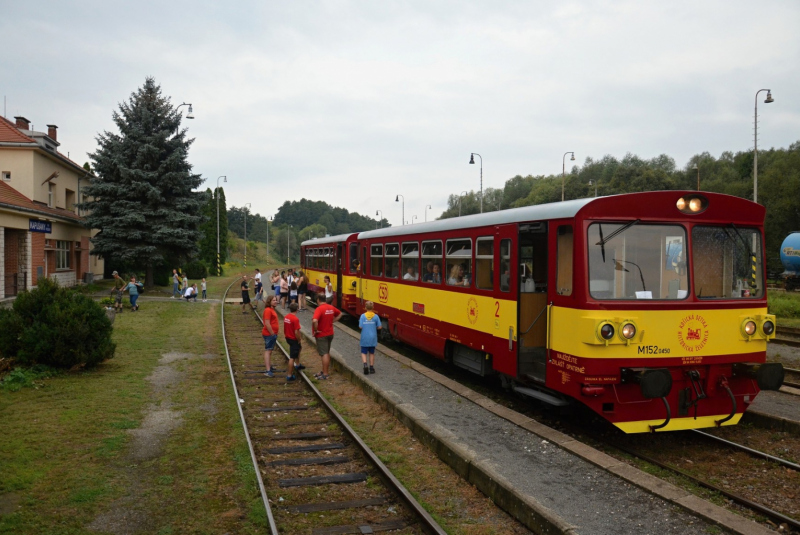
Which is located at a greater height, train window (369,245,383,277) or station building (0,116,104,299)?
station building (0,116,104,299)

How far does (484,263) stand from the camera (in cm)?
1037

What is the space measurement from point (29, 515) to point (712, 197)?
8.59 m

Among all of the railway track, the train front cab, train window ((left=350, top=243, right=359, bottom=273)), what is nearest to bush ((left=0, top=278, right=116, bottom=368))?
the railway track

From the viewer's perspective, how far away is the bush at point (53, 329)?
12422 millimetres

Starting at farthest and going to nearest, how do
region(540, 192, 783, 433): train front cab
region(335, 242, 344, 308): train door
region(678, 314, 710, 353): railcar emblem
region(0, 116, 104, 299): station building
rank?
region(0, 116, 104, 299): station building → region(335, 242, 344, 308): train door → region(678, 314, 710, 353): railcar emblem → region(540, 192, 783, 433): train front cab

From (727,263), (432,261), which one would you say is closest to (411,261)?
(432,261)

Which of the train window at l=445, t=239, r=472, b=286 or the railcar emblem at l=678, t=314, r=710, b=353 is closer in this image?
the railcar emblem at l=678, t=314, r=710, b=353

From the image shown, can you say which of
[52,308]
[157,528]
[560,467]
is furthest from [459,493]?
[52,308]

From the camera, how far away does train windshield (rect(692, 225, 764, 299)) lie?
7.84m

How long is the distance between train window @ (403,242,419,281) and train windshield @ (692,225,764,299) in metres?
6.76

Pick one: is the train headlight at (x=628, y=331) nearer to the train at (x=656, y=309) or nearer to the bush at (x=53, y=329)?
the train at (x=656, y=309)

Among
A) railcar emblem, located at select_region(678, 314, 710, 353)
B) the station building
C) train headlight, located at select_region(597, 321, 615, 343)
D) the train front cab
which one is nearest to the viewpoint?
train headlight, located at select_region(597, 321, 615, 343)

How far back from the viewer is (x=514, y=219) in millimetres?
9398

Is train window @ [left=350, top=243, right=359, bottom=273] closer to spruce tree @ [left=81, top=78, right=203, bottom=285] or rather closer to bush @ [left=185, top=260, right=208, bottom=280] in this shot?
spruce tree @ [left=81, top=78, right=203, bottom=285]
